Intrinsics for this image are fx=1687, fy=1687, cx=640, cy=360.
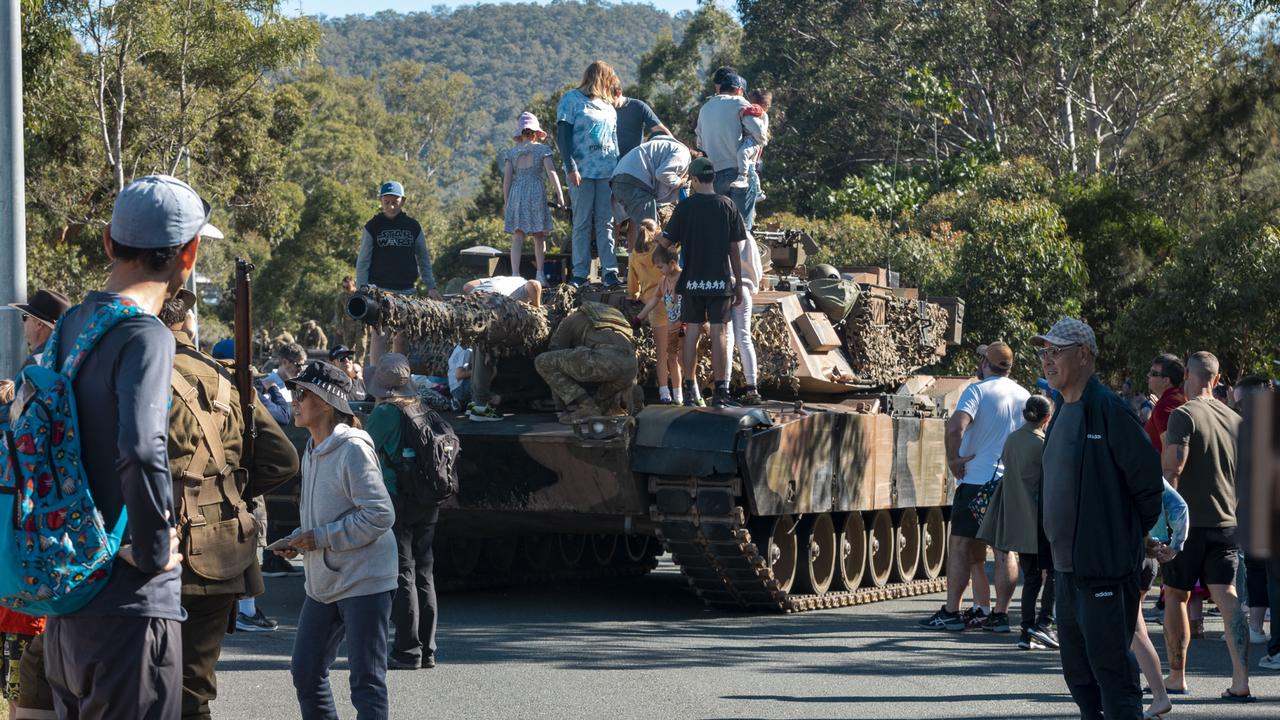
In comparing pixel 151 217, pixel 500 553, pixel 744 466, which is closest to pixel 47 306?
pixel 151 217

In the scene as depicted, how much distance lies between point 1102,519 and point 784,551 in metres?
5.77

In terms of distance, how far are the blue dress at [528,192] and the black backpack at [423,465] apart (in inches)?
181

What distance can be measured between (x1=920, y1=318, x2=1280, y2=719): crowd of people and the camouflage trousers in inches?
87.3

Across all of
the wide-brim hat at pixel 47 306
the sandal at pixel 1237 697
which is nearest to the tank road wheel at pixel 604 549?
the sandal at pixel 1237 697

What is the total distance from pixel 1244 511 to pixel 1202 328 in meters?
22.9

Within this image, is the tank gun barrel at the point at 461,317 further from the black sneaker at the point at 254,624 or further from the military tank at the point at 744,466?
the black sneaker at the point at 254,624

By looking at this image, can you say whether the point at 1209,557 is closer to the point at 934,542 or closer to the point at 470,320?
the point at 470,320

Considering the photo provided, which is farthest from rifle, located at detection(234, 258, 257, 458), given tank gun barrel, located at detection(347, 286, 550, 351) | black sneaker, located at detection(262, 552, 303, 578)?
black sneaker, located at detection(262, 552, 303, 578)

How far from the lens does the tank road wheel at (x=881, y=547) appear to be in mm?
13734

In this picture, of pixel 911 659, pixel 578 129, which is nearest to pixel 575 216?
→ pixel 578 129

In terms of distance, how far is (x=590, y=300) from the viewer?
40.9 ft

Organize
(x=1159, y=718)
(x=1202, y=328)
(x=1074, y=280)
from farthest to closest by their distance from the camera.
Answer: (x=1074, y=280) → (x=1202, y=328) → (x=1159, y=718)

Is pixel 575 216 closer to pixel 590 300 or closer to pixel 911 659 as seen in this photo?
pixel 590 300

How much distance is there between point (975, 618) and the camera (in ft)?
36.9
